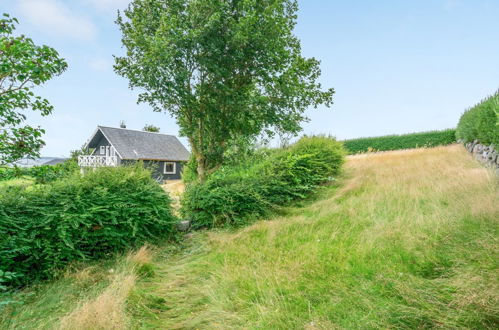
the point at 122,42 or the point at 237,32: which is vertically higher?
the point at 122,42

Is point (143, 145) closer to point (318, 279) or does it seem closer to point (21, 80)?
point (21, 80)

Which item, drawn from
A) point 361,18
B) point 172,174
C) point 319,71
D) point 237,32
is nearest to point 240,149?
point 237,32

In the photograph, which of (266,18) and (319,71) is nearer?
(266,18)

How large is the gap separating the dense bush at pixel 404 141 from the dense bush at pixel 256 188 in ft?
38.3

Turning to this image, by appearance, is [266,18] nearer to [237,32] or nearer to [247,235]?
[237,32]

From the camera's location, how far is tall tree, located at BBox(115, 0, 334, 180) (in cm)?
870

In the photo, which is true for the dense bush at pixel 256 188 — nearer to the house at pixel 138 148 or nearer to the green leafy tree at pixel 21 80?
the green leafy tree at pixel 21 80

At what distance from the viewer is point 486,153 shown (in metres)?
9.09

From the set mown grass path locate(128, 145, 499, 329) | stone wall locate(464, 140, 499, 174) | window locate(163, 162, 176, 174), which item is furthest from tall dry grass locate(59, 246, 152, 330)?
window locate(163, 162, 176, 174)

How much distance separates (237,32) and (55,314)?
8.50m

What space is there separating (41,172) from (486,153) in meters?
13.4

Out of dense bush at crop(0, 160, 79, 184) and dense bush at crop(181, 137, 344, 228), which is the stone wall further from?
dense bush at crop(0, 160, 79, 184)

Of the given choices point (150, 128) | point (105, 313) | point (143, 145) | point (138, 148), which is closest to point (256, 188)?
point (105, 313)

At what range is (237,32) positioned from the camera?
8500 millimetres
